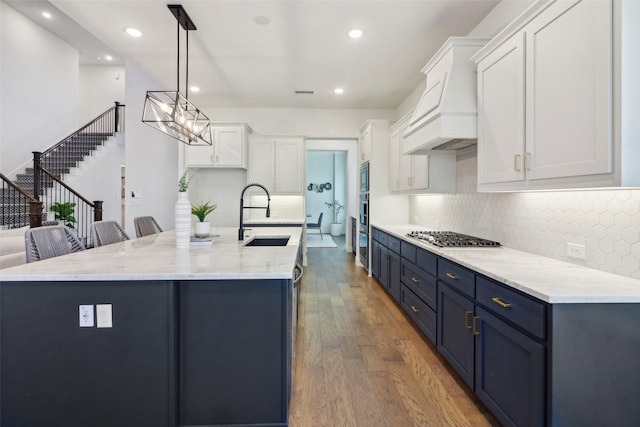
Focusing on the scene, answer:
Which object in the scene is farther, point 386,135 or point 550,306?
point 386,135

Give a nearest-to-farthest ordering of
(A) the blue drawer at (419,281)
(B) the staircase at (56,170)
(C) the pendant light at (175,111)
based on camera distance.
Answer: (A) the blue drawer at (419,281)
(C) the pendant light at (175,111)
(B) the staircase at (56,170)

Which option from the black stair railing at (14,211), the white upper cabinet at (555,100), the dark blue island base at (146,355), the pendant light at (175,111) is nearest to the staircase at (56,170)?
the black stair railing at (14,211)

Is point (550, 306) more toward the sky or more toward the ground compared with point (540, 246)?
more toward the ground

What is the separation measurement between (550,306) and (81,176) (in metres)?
8.94

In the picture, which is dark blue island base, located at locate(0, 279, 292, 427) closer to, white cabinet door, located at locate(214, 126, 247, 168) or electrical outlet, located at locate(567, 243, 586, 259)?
electrical outlet, located at locate(567, 243, 586, 259)

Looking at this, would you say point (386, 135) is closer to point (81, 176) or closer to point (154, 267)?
point (154, 267)

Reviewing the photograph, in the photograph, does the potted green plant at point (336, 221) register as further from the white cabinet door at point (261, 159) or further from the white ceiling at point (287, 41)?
the white ceiling at point (287, 41)

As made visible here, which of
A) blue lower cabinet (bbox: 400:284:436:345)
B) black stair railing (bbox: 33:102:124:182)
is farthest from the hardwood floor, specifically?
black stair railing (bbox: 33:102:124:182)

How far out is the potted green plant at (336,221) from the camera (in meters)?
11.4

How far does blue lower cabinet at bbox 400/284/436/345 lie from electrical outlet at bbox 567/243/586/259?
3.36ft

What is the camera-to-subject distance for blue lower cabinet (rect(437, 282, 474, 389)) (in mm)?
2012

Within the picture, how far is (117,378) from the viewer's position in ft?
5.39

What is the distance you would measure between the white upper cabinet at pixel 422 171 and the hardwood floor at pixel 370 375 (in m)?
1.48

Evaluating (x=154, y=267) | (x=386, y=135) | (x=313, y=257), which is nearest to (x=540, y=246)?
(x=154, y=267)
